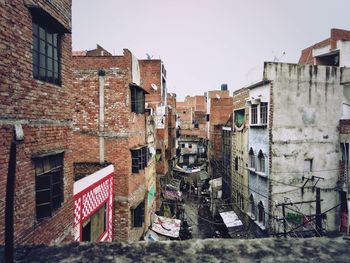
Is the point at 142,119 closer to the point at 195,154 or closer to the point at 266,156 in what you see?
the point at 266,156

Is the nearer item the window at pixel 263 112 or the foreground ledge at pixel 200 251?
the foreground ledge at pixel 200 251

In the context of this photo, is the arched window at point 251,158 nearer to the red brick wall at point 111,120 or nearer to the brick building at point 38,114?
the red brick wall at point 111,120

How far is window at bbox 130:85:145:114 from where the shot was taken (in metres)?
15.2

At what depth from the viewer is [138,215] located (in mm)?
16344

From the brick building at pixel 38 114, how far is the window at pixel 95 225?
2.05m

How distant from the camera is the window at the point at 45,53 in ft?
22.8

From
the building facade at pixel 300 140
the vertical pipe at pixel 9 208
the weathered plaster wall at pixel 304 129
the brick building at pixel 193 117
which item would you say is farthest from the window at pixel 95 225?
the brick building at pixel 193 117

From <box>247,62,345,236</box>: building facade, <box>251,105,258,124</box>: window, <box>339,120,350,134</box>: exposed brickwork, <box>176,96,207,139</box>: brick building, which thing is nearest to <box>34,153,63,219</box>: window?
<box>247,62,345,236</box>: building facade

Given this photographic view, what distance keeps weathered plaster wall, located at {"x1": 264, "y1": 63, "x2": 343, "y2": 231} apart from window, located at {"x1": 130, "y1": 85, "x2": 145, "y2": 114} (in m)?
7.66

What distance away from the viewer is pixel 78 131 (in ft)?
47.4

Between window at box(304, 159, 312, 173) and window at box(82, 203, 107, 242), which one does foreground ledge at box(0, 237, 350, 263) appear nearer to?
window at box(82, 203, 107, 242)

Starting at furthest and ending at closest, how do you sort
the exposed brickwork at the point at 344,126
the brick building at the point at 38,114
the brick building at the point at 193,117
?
the brick building at the point at 193,117 → the exposed brickwork at the point at 344,126 → the brick building at the point at 38,114

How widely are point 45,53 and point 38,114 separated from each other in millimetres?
1698

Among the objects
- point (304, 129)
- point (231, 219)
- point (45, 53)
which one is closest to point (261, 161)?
point (304, 129)
